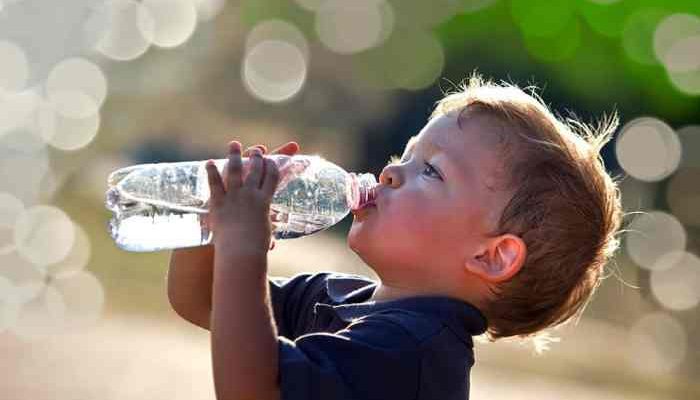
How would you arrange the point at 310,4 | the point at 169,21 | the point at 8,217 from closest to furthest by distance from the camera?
the point at 8,217
the point at 169,21
the point at 310,4

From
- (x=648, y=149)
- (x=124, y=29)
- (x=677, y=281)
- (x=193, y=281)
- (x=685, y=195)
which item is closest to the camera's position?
(x=193, y=281)

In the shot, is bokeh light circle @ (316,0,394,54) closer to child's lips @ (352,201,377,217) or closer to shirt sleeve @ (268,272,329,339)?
shirt sleeve @ (268,272,329,339)

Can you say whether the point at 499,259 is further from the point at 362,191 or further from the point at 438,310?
the point at 362,191

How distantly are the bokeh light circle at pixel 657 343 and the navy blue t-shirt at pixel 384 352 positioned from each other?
492 centimetres

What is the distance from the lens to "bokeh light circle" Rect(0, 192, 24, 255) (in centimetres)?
754

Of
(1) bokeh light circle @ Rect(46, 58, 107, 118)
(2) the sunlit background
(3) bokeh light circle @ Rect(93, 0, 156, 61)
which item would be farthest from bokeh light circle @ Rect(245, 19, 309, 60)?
(1) bokeh light circle @ Rect(46, 58, 107, 118)

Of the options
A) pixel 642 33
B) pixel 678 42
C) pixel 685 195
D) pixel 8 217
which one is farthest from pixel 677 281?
pixel 8 217

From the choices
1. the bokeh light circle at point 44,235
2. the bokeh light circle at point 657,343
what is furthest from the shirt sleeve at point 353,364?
the bokeh light circle at point 44,235

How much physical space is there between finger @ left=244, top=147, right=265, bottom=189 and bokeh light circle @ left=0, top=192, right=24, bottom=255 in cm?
544

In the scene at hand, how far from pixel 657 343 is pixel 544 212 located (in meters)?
5.93

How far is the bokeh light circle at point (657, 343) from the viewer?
289 inches

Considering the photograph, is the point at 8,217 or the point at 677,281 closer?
the point at 8,217

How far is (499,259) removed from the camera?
2562mm

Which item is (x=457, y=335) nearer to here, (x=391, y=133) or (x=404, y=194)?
(x=404, y=194)
